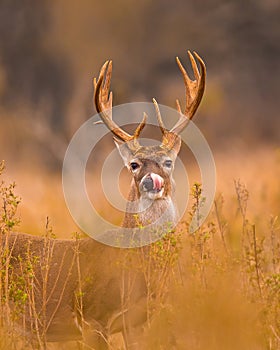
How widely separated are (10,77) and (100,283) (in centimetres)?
2126

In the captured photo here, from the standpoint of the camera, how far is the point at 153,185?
6418 mm

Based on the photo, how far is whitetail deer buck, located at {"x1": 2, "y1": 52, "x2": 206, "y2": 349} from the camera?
5570 millimetres

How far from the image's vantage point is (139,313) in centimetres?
544

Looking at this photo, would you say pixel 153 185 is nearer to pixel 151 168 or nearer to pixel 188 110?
pixel 151 168

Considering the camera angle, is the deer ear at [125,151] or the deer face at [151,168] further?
the deer ear at [125,151]

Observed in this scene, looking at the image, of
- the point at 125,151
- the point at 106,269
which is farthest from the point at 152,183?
the point at 106,269

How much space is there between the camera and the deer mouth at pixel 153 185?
641 cm

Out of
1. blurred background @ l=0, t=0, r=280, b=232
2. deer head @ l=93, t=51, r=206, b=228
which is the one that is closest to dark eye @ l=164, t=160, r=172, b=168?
deer head @ l=93, t=51, r=206, b=228

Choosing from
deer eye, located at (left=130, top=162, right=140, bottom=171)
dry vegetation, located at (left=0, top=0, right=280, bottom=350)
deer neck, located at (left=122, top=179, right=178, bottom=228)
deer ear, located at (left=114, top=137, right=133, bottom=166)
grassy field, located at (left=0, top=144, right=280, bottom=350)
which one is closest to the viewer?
grassy field, located at (left=0, top=144, right=280, bottom=350)

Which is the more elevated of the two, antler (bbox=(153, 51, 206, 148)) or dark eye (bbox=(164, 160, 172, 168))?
antler (bbox=(153, 51, 206, 148))

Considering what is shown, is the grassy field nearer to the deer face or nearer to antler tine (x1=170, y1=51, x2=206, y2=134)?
the deer face

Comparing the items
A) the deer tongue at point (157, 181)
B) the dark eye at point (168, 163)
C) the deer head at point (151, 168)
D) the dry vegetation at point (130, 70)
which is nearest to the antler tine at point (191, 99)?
the deer head at point (151, 168)

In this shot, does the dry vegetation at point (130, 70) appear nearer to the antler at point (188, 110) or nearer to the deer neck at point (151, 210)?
the antler at point (188, 110)

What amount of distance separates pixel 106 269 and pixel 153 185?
0.85m
